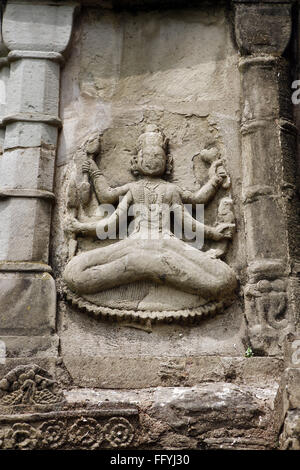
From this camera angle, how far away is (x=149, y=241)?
18.8 ft

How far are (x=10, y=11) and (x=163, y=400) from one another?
3.58 metres

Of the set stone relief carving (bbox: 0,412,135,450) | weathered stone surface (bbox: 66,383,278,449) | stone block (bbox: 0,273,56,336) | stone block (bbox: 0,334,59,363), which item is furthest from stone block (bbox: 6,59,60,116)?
stone relief carving (bbox: 0,412,135,450)

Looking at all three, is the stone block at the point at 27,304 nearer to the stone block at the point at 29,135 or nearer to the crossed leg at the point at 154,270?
the crossed leg at the point at 154,270

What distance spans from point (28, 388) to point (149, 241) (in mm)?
1464

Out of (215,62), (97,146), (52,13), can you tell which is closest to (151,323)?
(97,146)

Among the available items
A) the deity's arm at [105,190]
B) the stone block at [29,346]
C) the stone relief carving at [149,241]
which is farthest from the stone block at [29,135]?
the stone block at [29,346]

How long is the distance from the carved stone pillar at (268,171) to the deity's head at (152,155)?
2.17 ft

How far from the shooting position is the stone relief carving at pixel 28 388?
5031 millimetres

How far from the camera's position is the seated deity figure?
5.62m

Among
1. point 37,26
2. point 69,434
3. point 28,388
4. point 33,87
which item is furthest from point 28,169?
point 69,434

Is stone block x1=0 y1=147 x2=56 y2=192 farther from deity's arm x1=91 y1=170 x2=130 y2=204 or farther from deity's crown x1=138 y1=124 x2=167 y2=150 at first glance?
deity's crown x1=138 y1=124 x2=167 y2=150

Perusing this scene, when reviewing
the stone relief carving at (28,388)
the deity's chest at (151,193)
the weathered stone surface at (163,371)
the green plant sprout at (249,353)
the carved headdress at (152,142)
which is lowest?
the stone relief carving at (28,388)
